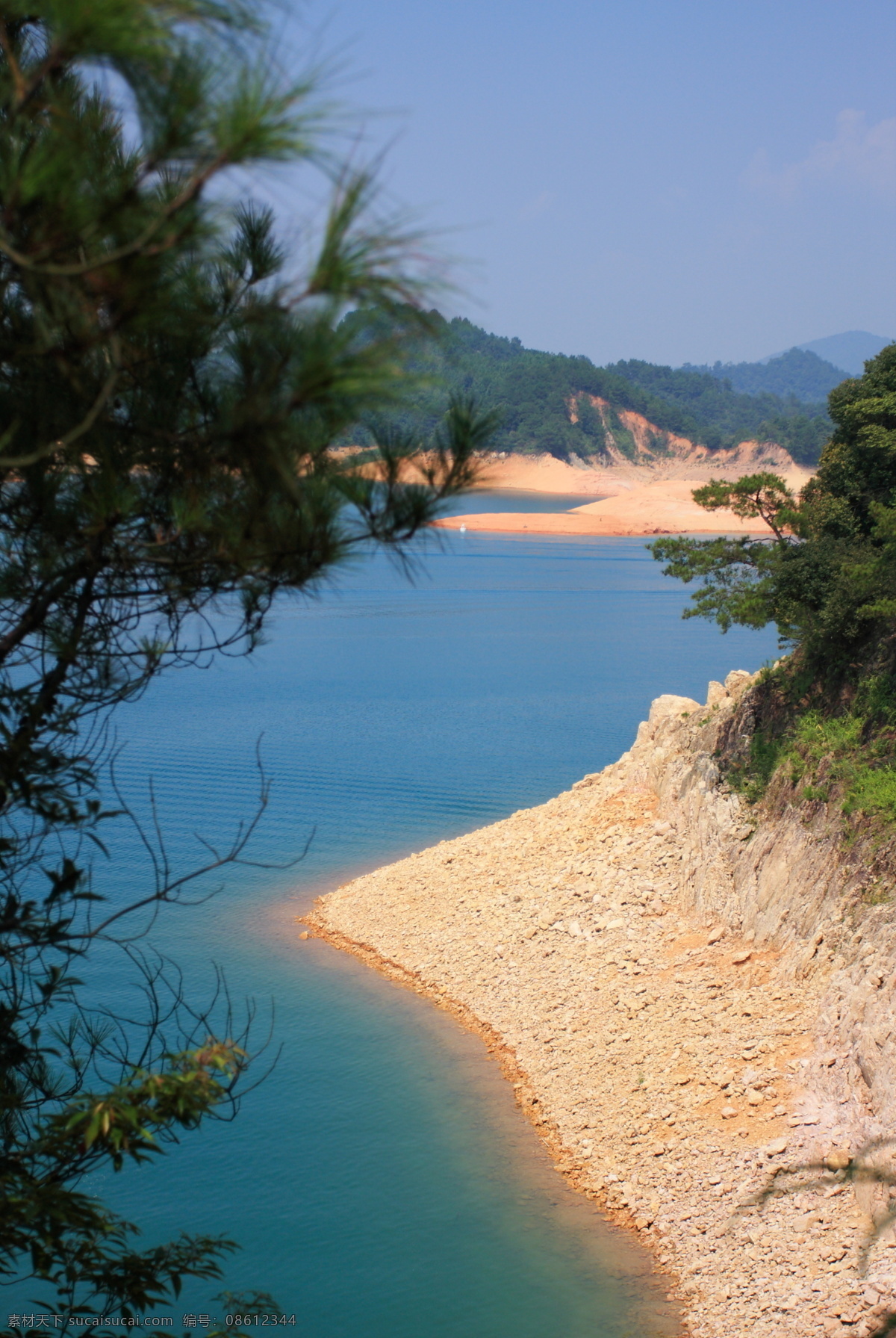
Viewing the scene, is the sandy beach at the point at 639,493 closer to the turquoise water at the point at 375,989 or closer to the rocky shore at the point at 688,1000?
the turquoise water at the point at 375,989

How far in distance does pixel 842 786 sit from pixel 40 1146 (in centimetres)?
873

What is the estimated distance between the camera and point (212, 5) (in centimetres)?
276

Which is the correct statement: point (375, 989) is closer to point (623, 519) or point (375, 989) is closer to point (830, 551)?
point (830, 551)

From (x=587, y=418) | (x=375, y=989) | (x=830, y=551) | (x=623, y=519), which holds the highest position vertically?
(x=587, y=418)

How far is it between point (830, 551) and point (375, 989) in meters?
7.24

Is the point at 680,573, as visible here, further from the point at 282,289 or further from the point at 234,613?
the point at 282,289

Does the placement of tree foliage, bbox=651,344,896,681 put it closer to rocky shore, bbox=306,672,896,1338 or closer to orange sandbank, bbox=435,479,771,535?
rocky shore, bbox=306,672,896,1338

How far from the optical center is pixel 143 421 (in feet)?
11.1

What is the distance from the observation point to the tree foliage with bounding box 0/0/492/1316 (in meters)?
2.72

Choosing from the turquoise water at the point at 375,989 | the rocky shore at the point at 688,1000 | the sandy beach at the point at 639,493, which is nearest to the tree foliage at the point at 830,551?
the rocky shore at the point at 688,1000

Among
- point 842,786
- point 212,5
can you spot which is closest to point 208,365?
point 212,5

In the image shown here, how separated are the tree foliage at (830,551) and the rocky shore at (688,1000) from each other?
4.87 ft

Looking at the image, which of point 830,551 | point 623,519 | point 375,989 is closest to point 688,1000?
point 375,989

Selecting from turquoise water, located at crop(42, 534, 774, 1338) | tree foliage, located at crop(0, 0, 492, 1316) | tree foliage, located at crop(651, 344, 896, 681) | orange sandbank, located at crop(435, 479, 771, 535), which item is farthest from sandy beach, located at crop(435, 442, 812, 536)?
tree foliage, located at crop(0, 0, 492, 1316)
